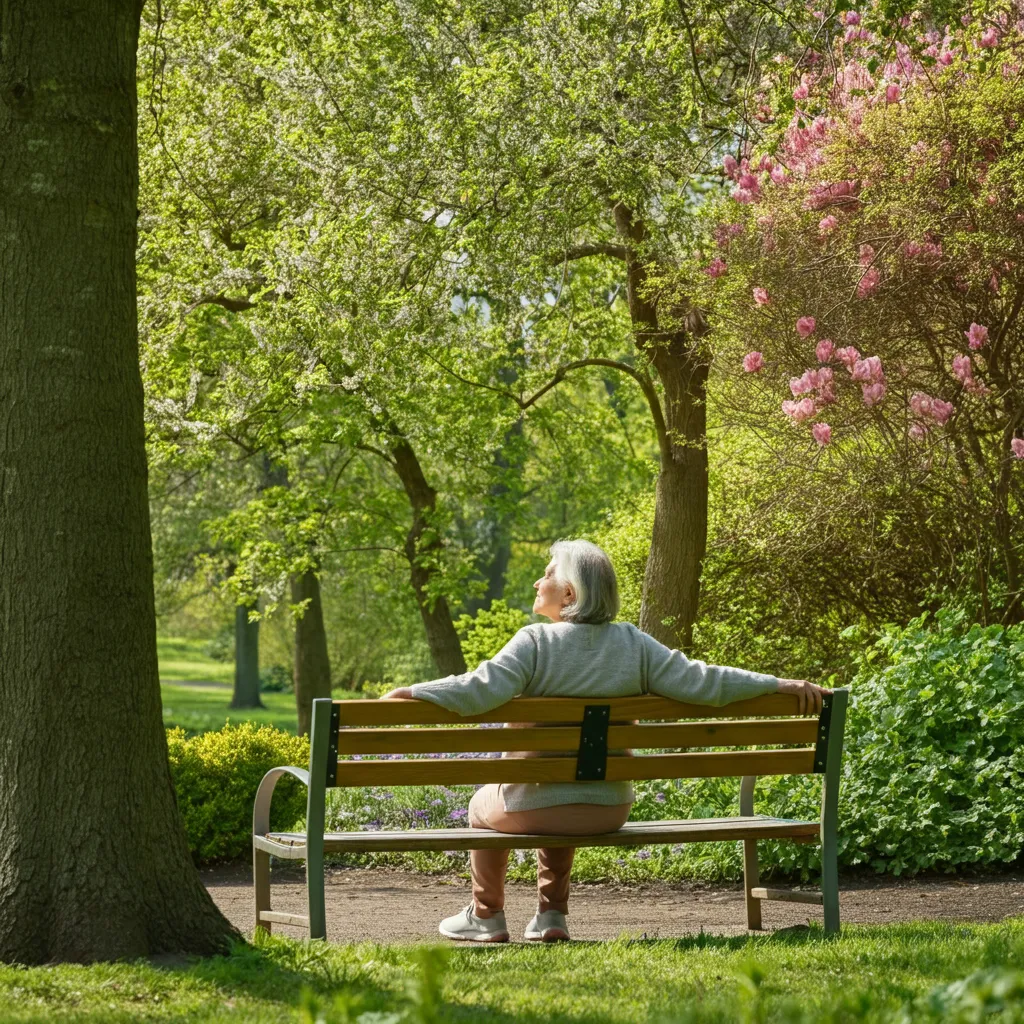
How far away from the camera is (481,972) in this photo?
428 centimetres

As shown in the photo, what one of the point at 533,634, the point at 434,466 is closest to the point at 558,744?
the point at 533,634

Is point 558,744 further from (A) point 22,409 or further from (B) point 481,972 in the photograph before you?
(A) point 22,409

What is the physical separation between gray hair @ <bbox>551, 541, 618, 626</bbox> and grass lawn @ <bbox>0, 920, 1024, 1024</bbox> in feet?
3.75

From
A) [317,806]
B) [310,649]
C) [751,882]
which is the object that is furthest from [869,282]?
[310,649]

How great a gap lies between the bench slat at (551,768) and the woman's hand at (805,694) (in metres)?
0.20

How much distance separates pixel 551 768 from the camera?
503 centimetres

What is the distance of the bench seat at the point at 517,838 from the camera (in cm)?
479

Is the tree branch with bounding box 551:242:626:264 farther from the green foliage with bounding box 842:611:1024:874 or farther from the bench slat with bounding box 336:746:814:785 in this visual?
the bench slat with bounding box 336:746:814:785

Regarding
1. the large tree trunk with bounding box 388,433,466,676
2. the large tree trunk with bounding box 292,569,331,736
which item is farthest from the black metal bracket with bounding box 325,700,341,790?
the large tree trunk with bounding box 292,569,331,736

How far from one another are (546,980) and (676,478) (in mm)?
8111

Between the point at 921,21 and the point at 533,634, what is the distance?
4363 millimetres

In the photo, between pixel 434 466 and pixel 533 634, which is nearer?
pixel 533 634

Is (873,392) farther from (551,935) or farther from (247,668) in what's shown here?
(247,668)

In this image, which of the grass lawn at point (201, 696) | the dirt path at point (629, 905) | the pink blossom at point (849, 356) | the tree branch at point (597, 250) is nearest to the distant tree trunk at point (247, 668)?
the grass lawn at point (201, 696)
